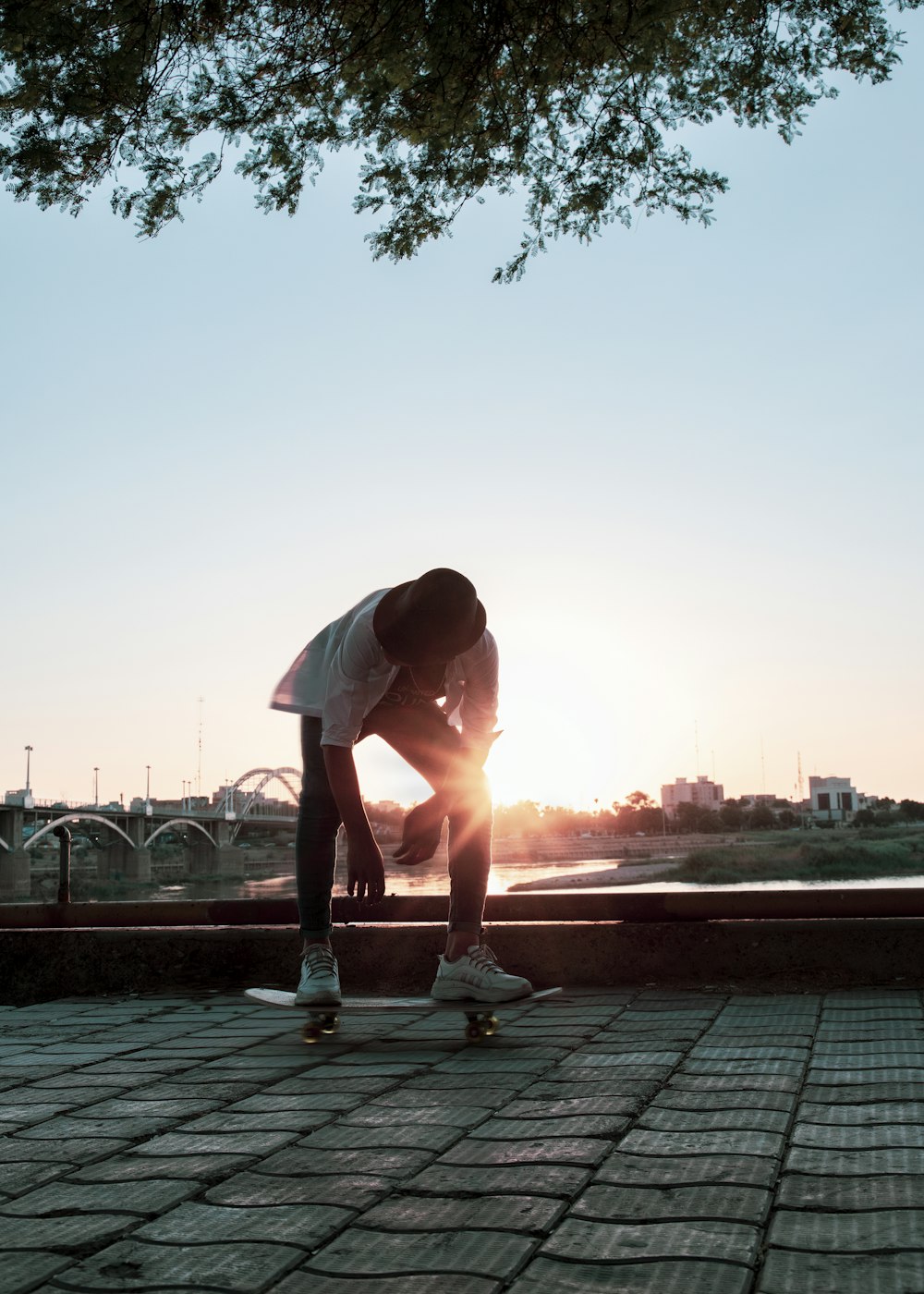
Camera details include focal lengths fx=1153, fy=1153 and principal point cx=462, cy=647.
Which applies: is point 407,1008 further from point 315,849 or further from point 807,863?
point 807,863

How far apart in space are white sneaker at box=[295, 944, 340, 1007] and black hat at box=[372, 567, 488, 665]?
99 centimetres

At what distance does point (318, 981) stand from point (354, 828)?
525 millimetres

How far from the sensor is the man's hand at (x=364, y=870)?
3.26m

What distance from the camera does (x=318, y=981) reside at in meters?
3.47

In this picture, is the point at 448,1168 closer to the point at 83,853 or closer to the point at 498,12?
the point at 498,12

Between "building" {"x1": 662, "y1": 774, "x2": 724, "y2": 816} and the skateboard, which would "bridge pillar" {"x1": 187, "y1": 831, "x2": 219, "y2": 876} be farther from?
"building" {"x1": 662, "y1": 774, "x2": 724, "y2": 816}

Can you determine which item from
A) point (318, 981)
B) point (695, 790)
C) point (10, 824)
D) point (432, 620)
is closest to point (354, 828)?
point (318, 981)

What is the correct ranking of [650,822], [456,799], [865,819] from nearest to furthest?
[456,799] < [865,819] < [650,822]

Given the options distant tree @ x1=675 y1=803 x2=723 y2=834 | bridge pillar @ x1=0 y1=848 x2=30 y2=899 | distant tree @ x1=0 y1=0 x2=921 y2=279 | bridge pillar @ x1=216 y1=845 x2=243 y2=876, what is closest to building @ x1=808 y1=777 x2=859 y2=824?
distant tree @ x1=675 y1=803 x2=723 y2=834

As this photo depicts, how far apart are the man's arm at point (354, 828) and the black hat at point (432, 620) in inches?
14.1

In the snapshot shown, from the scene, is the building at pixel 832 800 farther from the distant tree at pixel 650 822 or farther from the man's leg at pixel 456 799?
the man's leg at pixel 456 799

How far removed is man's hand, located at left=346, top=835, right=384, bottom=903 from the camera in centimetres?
326

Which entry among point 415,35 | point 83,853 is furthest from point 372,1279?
point 83,853

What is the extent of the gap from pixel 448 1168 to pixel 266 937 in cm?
280
